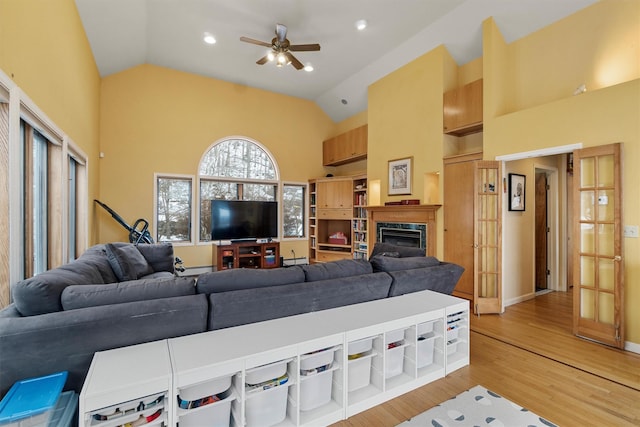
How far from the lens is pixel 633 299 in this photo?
2734 millimetres

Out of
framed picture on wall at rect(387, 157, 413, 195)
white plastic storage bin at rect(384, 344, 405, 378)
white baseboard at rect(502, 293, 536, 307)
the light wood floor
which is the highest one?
framed picture on wall at rect(387, 157, 413, 195)

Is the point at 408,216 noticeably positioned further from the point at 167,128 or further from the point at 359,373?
the point at 167,128

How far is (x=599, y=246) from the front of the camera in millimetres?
2949

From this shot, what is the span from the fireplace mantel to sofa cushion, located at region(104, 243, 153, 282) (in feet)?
12.7

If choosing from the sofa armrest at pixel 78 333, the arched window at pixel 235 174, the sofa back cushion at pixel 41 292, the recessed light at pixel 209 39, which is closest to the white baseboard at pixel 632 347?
the sofa armrest at pixel 78 333

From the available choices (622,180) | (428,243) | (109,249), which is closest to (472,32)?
(622,180)

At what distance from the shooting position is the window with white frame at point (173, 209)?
5.67m

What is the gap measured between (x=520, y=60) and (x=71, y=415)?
5.75m

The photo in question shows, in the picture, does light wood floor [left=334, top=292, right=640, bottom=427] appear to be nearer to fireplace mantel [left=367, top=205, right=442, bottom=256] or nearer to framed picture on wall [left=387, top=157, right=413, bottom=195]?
fireplace mantel [left=367, top=205, right=442, bottom=256]

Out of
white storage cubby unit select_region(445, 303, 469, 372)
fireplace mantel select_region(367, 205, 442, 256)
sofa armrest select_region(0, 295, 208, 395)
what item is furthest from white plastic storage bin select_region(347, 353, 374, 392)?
fireplace mantel select_region(367, 205, 442, 256)

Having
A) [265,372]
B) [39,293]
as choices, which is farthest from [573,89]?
[39,293]

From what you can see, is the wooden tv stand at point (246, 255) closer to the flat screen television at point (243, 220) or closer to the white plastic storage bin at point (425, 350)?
the flat screen television at point (243, 220)

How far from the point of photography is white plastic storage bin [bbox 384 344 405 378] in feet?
6.91

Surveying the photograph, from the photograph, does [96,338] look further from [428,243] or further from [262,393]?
[428,243]
